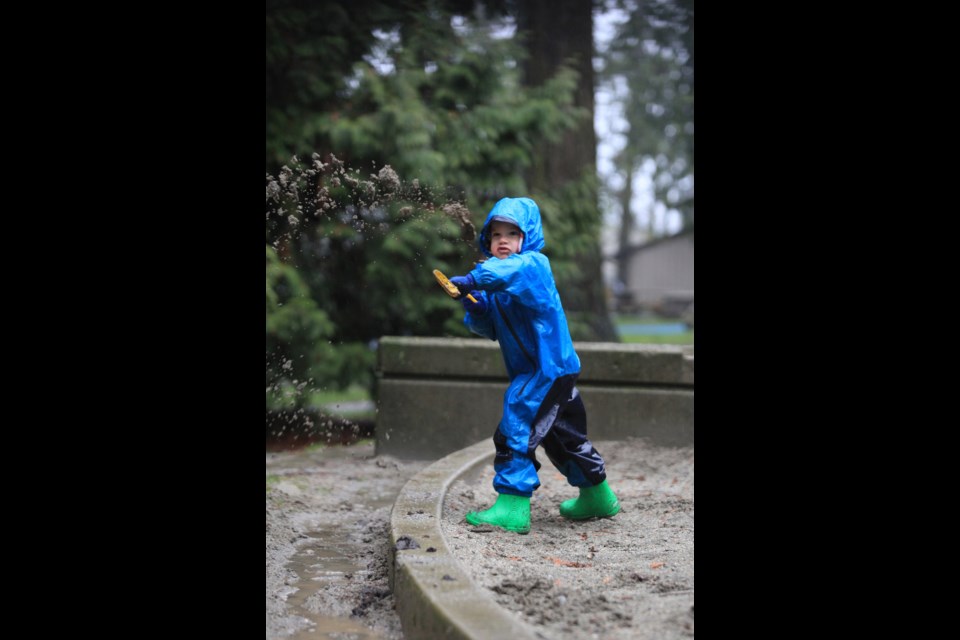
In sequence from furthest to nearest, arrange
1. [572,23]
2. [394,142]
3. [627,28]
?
[627,28] < [572,23] < [394,142]

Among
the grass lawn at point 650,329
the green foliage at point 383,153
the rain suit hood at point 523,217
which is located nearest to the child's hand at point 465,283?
the rain suit hood at point 523,217

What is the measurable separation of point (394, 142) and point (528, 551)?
4.93m

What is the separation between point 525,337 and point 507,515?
0.88 metres

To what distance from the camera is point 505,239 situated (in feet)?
15.0

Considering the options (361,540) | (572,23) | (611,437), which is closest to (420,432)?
(611,437)

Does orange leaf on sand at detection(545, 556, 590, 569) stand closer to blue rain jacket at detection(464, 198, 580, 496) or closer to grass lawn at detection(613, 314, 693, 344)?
blue rain jacket at detection(464, 198, 580, 496)

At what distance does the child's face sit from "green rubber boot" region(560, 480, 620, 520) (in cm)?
133

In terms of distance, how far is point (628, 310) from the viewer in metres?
35.9

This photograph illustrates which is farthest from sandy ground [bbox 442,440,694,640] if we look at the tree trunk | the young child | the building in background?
the building in background

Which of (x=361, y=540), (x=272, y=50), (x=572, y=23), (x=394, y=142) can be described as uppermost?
(x=572, y=23)

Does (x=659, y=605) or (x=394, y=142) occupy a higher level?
(x=394, y=142)

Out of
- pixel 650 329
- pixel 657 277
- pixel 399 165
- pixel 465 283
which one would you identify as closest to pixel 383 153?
pixel 399 165

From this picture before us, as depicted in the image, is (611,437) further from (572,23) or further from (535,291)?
(572,23)

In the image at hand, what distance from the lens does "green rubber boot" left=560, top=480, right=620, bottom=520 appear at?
484cm
